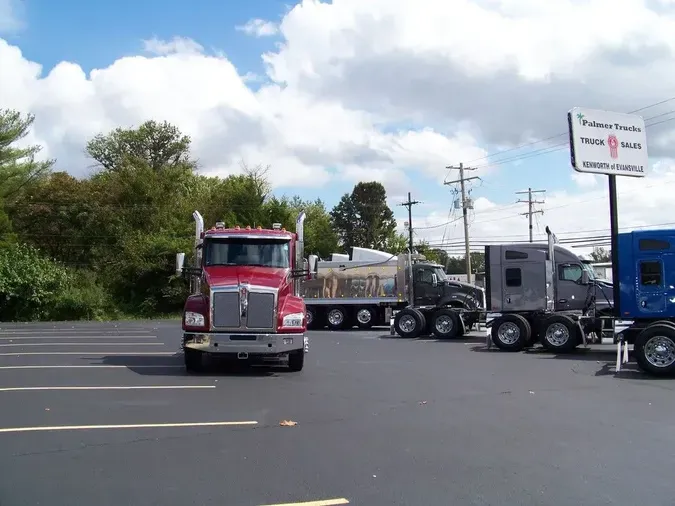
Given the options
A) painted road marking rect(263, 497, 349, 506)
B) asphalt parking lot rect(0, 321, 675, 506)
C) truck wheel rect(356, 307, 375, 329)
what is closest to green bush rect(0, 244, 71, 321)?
truck wheel rect(356, 307, 375, 329)

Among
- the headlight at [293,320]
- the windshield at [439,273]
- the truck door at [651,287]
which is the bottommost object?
the headlight at [293,320]

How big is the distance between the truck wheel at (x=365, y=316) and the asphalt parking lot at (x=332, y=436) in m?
15.8

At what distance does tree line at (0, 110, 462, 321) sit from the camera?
4059 centimetres

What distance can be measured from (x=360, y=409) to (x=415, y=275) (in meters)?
18.2

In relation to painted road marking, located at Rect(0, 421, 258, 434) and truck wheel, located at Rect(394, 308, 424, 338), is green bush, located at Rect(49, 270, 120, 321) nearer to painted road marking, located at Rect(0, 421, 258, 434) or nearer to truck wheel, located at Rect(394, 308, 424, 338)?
truck wheel, located at Rect(394, 308, 424, 338)

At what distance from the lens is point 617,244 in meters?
15.5

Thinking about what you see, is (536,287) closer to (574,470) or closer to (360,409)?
(360,409)

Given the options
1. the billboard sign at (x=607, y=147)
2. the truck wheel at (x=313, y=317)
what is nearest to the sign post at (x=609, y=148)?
the billboard sign at (x=607, y=147)

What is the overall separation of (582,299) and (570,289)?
45 centimetres

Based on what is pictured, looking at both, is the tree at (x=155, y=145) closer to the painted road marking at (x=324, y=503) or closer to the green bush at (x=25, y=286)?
the green bush at (x=25, y=286)

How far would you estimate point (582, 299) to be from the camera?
20.2 metres

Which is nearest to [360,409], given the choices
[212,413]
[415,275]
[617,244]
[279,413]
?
[279,413]

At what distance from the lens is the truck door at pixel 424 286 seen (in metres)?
26.9

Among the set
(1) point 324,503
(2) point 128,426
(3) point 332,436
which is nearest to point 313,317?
(2) point 128,426
